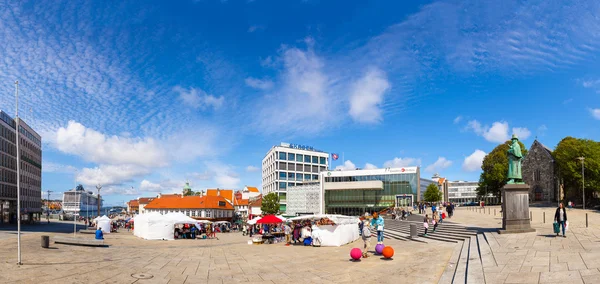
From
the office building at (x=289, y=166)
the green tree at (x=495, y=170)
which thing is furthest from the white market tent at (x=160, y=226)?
the office building at (x=289, y=166)

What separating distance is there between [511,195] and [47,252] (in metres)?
23.4

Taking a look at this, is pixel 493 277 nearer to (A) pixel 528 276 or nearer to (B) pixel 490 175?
(A) pixel 528 276

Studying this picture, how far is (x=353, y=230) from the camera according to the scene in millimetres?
27094

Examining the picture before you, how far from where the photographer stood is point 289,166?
10738 cm

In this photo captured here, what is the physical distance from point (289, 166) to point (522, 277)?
96919mm

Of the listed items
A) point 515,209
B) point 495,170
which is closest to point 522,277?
point 515,209

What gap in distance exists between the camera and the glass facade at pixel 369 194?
3327 inches

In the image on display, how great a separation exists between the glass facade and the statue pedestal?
211ft

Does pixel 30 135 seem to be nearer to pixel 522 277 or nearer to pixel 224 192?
pixel 224 192

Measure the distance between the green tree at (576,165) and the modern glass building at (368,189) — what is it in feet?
86.1

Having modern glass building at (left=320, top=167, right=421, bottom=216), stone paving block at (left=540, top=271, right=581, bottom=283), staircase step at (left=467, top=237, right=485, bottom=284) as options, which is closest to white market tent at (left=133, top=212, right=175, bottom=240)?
staircase step at (left=467, top=237, right=485, bottom=284)

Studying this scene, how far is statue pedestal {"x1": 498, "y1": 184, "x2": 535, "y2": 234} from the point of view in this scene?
20156 mm

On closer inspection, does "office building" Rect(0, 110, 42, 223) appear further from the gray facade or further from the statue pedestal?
the gray facade

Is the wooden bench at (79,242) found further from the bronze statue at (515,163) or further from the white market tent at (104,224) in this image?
the bronze statue at (515,163)
